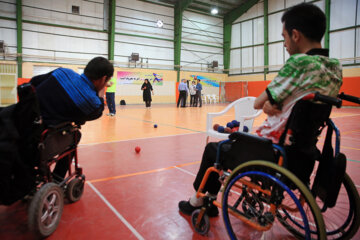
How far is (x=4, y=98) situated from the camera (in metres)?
10.8

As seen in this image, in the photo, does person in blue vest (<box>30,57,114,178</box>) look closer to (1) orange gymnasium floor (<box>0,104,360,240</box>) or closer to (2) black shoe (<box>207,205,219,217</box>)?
(1) orange gymnasium floor (<box>0,104,360,240</box>)

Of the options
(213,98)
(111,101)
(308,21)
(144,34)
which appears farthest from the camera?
(213,98)

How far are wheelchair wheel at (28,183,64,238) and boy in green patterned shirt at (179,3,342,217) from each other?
1114mm

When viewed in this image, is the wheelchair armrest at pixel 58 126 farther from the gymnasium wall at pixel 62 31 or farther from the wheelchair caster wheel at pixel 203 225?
the gymnasium wall at pixel 62 31

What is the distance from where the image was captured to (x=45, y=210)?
4.36ft

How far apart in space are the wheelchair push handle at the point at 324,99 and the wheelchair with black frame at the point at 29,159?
4.08 ft

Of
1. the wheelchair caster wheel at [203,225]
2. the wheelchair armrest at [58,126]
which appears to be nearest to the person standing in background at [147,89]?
the wheelchair armrest at [58,126]

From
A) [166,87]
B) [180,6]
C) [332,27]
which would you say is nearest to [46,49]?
[166,87]

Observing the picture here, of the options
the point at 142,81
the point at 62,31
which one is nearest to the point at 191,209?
the point at 62,31

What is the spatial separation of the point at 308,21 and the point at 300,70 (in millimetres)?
230

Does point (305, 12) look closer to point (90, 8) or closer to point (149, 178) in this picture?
point (149, 178)

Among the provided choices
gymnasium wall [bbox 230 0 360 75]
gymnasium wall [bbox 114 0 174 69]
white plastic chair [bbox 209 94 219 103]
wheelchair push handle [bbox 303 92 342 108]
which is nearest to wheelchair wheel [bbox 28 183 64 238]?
wheelchair push handle [bbox 303 92 342 108]

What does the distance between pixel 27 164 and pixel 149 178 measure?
1.13 m

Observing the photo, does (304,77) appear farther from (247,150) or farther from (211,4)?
(211,4)
